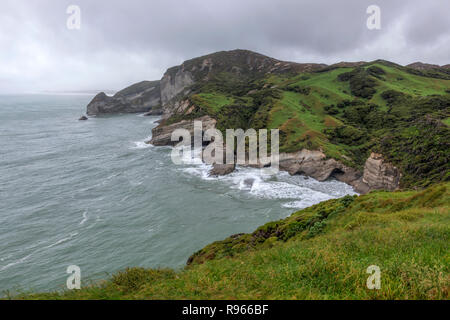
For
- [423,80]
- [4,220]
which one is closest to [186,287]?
[4,220]

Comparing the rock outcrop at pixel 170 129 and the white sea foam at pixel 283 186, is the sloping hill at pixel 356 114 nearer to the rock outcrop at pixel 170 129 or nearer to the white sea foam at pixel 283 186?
the rock outcrop at pixel 170 129

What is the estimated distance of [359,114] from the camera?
6775 cm

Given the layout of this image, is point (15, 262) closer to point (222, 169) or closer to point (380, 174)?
point (222, 169)

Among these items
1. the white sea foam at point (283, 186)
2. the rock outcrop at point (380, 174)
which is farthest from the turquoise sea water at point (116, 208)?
the rock outcrop at point (380, 174)

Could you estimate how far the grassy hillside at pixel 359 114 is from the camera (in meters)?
34.8

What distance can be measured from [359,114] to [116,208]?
219 ft

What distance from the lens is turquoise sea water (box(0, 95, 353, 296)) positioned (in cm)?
2405

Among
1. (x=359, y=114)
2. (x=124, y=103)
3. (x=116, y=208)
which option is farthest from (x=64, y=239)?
(x=124, y=103)

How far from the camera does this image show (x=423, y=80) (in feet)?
286

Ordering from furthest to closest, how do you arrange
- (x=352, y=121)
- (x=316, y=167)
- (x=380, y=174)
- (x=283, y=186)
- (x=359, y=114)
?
(x=359, y=114) < (x=352, y=121) < (x=316, y=167) < (x=283, y=186) < (x=380, y=174)

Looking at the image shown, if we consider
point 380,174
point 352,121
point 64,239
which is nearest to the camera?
point 64,239

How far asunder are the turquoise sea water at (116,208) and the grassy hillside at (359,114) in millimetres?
11230
